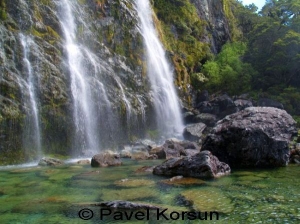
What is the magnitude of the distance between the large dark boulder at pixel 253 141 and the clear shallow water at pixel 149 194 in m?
1.37

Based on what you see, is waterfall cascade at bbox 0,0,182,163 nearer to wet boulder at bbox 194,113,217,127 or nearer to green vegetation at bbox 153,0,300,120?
wet boulder at bbox 194,113,217,127

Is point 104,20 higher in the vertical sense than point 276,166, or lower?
higher

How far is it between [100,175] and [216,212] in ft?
20.2

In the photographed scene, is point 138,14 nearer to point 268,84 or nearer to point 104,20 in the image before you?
point 104,20

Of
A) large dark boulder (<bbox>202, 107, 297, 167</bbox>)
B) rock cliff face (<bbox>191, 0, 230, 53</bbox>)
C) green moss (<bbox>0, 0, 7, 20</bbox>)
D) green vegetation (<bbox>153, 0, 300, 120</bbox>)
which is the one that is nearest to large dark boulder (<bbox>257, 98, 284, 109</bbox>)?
green vegetation (<bbox>153, 0, 300, 120</bbox>)

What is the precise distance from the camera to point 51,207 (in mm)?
7562

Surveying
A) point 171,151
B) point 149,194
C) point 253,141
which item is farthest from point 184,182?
point 171,151

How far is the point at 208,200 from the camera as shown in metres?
7.79

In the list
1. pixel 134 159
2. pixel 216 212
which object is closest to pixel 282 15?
pixel 134 159

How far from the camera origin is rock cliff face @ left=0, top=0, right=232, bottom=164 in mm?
18188

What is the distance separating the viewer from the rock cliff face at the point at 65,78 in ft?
59.7

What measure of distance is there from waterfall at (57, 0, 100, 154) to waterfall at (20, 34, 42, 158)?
98.0 inches

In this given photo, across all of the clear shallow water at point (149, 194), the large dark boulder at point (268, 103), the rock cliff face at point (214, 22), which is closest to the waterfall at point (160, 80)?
the large dark boulder at point (268, 103)

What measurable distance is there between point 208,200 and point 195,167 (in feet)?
11.1
